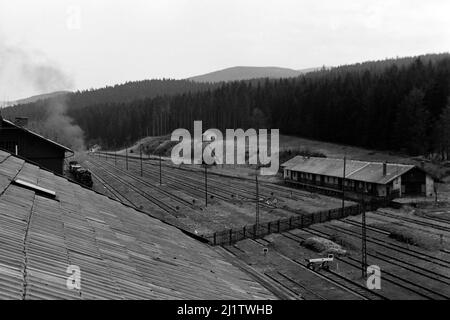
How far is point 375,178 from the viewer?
51.2 metres

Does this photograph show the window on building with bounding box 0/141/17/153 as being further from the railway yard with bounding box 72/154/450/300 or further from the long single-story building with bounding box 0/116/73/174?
the railway yard with bounding box 72/154/450/300

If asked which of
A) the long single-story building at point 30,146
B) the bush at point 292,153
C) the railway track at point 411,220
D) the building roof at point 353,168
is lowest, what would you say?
the railway track at point 411,220

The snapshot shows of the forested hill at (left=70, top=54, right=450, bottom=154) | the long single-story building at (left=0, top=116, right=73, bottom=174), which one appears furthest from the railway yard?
the forested hill at (left=70, top=54, right=450, bottom=154)

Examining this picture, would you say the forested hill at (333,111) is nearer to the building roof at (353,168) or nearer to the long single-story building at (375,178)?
the building roof at (353,168)

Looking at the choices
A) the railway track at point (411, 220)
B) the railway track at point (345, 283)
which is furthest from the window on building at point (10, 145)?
the railway track at point (411, 220)

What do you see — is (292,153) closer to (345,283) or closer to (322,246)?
(322,246)

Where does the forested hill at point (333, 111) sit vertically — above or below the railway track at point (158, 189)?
above

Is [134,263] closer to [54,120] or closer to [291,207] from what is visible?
[291,207]

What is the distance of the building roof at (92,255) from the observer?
199 inches

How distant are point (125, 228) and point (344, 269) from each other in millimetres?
19709

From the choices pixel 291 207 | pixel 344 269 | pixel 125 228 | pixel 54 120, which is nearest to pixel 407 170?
pixel 291 207

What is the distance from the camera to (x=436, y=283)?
23.2 meters

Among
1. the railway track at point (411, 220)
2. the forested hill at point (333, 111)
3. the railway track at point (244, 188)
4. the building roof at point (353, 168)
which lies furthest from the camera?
the forested hill at point (333, 111)

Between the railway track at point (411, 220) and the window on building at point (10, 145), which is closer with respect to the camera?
the window on building at point (10, 145)
